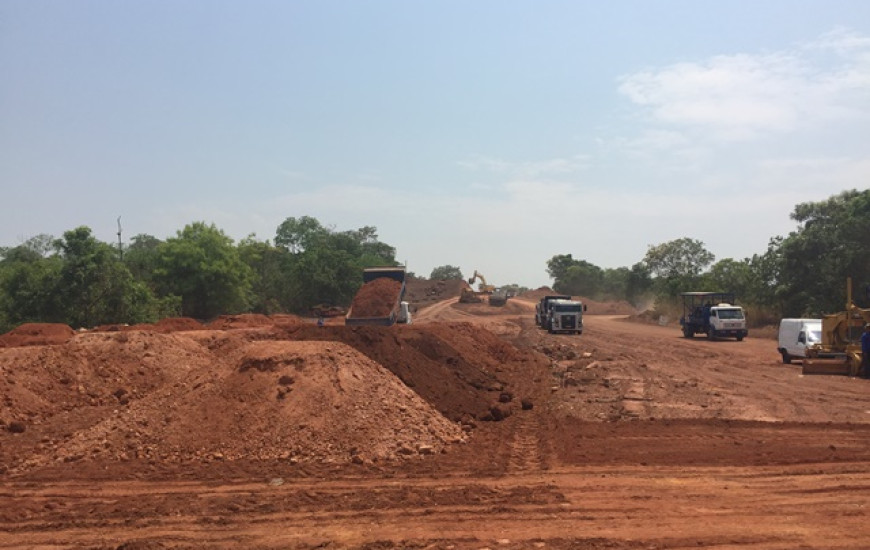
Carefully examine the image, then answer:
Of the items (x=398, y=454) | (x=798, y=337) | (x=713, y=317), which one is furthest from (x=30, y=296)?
(x=713, y=317)

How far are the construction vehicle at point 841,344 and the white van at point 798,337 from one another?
6.77ft

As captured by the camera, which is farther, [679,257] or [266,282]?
[679,257]

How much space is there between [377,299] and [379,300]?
122 millimetres

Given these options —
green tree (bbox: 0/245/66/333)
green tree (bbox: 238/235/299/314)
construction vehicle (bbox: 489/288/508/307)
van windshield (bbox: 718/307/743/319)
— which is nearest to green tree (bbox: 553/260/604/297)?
construction vehicle (bbox: 489/288/508/307)

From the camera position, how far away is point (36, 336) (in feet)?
73.4

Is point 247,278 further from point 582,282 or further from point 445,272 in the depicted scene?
point 445,272

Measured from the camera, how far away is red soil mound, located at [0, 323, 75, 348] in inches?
841

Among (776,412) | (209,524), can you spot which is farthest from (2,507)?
(776,412)

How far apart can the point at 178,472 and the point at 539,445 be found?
5773 mm

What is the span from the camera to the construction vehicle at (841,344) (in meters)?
20.2

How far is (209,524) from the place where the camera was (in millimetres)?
7746

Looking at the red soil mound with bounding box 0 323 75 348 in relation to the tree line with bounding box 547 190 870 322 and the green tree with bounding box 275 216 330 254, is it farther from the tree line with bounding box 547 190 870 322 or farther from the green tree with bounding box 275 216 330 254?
the green tree with bounding box 275 216 330 254

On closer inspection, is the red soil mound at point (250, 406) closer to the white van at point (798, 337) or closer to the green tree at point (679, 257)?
the white van at point (798, 337)

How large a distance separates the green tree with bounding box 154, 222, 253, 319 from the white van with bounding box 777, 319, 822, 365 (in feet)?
103
